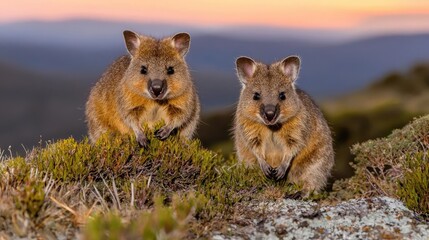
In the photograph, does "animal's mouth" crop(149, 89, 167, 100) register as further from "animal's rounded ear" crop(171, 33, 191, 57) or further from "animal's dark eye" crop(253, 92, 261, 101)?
"animal's dark eye" crop(253, 92, 261, 101)

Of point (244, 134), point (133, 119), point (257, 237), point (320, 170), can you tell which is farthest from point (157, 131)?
point (257, 237)

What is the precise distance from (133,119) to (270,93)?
6.91 feet

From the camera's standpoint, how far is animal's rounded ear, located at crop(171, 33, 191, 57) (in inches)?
482

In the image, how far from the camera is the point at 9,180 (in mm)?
8750

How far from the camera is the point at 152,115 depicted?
38.6 feet

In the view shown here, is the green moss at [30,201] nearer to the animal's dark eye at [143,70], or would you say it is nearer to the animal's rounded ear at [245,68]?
the animal's dark eye at [143,70]

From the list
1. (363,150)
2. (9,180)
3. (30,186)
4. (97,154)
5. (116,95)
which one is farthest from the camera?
(363,150)

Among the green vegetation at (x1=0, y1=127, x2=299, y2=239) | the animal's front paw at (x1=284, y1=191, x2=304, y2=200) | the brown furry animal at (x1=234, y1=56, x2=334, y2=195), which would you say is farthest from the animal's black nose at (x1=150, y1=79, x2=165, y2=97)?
the animal's front paw at (x1=284, y1=191, x2=304, y2=200)

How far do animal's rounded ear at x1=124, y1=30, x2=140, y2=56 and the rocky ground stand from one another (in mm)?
3869

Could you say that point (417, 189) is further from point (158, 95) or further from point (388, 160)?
point (158, 95)

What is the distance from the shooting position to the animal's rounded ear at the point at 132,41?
39.8ft

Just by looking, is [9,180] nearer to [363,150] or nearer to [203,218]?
[203,218]

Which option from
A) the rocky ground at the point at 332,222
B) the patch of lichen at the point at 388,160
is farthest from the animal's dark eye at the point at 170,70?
the patch of lichen at the point at 388,160

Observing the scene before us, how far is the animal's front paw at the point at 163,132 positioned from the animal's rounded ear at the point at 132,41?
4.57 ft
